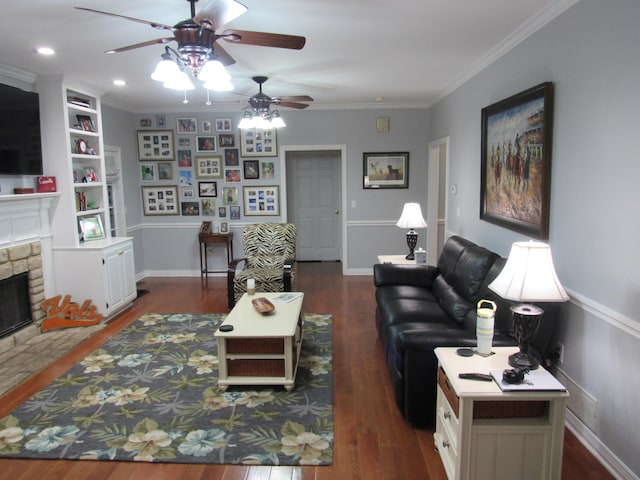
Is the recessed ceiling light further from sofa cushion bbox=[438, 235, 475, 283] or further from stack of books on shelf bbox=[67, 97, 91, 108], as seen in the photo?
sofa cushion bbox=[438, 235, 475, 283]

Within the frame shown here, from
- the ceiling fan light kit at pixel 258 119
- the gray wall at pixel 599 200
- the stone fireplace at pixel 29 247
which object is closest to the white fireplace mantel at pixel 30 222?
the stone fireplace at pixel 29 247

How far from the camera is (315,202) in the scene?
7.70m

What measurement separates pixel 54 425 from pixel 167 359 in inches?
42.2

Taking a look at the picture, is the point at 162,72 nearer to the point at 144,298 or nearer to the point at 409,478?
the point at 409,478

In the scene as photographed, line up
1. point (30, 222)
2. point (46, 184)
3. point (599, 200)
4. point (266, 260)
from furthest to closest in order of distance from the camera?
point (266, 260) → point (46, 184) → point (30, 222) → point (599, 200)

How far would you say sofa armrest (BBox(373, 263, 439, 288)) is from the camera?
4309 millimetres

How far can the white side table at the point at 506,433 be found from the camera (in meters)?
1.98

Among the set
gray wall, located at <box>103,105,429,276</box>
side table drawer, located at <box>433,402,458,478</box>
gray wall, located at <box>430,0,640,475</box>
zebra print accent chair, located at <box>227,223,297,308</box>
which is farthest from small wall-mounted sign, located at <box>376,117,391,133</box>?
side table drawer, located at <box>433,402,458,478</box>

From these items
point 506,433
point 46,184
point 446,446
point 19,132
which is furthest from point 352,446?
point 19,132

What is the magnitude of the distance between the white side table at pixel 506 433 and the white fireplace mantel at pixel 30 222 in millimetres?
4031

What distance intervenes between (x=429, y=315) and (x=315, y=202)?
4529 mm

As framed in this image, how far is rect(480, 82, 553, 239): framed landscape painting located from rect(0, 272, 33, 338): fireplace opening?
4.45 m

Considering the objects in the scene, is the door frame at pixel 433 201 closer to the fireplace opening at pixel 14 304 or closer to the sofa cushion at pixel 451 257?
the sofa cushion at pixel 451 257

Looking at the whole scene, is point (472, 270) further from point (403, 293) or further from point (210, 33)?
point (210, 33)
